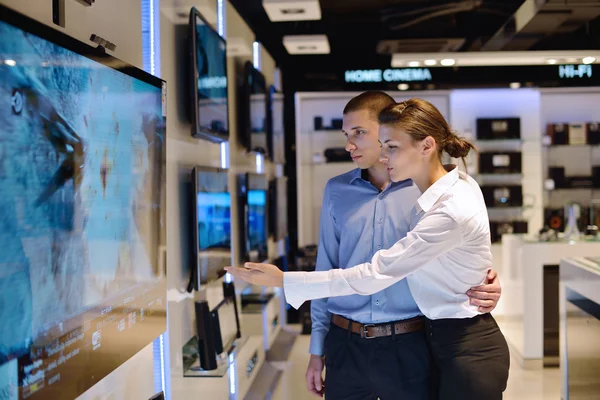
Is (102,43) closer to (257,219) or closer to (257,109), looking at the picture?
(257,219)

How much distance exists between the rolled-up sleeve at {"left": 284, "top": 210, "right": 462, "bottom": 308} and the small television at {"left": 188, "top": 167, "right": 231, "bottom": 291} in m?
1.13

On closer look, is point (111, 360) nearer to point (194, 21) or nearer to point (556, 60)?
point (194, 21)

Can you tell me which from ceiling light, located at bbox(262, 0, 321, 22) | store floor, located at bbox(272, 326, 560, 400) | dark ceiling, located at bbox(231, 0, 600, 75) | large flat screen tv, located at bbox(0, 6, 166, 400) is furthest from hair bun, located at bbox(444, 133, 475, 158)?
dark ceiling, located at bbox(231, 0, 600, 75)

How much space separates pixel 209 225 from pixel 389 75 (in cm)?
447

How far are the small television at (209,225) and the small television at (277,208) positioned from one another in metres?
2.12

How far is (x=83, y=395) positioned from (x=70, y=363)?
28 cm

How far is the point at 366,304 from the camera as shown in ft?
7.59

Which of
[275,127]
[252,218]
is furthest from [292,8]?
[275,127]

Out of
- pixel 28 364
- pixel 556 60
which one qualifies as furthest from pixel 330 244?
pixel 556 60

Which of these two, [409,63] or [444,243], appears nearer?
[444,243]

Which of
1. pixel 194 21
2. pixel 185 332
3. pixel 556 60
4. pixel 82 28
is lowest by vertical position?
pixel 185 332

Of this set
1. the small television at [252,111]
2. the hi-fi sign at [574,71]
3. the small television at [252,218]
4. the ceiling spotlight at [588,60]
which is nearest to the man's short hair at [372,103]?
the small television at [252,218]

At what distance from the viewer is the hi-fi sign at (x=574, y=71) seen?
7.18 m

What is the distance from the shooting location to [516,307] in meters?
5.80
